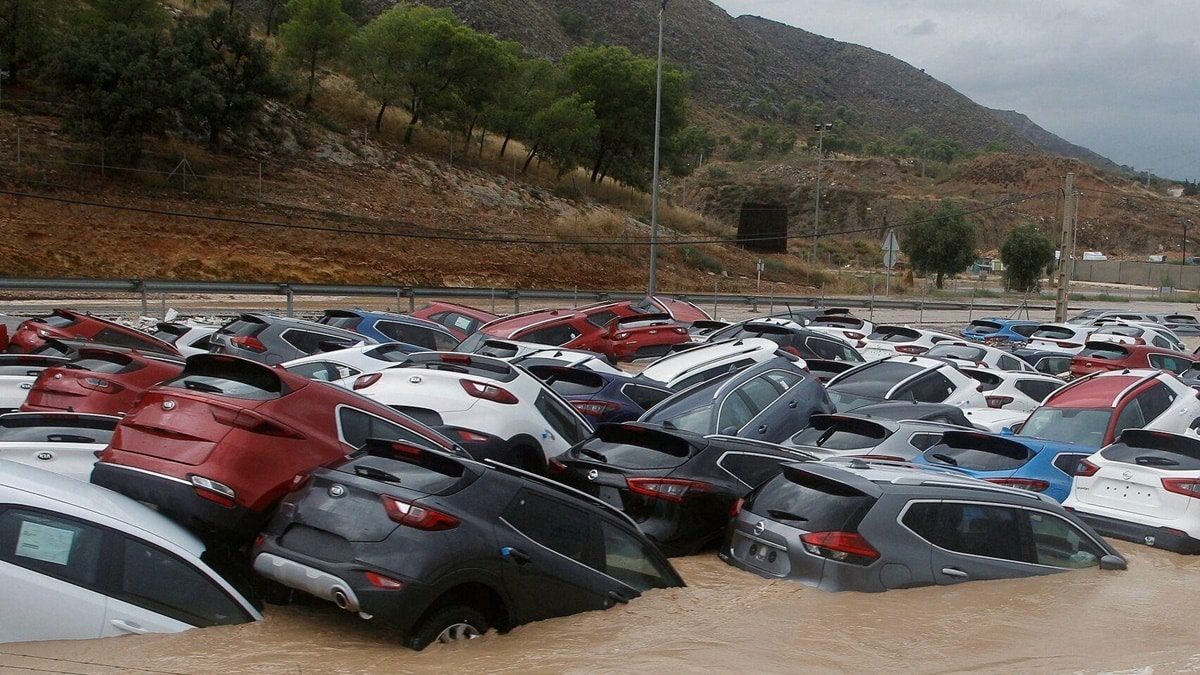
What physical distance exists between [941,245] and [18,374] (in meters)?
61.3

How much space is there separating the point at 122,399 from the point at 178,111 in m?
38.8

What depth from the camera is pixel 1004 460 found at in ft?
35.9

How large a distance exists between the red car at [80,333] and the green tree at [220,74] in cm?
2983

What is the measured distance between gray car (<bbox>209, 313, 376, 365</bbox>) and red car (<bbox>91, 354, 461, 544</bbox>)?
354 inches

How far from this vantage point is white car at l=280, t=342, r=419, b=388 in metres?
13.6

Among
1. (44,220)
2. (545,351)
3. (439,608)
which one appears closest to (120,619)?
(439,608)

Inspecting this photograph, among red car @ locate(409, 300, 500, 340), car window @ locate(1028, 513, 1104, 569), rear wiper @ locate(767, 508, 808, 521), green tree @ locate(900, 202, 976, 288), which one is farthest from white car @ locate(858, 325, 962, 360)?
green tree @ locate(900, 202, 976, 288)

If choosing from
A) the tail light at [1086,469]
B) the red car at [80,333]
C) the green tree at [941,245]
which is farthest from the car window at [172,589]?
the green tree at [941,245]

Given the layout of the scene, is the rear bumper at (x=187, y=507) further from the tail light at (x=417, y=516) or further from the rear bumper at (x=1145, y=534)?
the rear bumper at (x=1145, y=534)

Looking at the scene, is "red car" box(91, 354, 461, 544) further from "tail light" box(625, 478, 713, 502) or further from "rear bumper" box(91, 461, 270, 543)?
"tail light" box(625, 478, 713, 502)

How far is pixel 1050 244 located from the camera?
216ft

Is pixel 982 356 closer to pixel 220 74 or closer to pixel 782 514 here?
pixel 782 514

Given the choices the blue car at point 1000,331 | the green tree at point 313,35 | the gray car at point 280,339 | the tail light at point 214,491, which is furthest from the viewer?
the green tree at point 313,35

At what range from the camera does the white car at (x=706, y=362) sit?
15.0m
